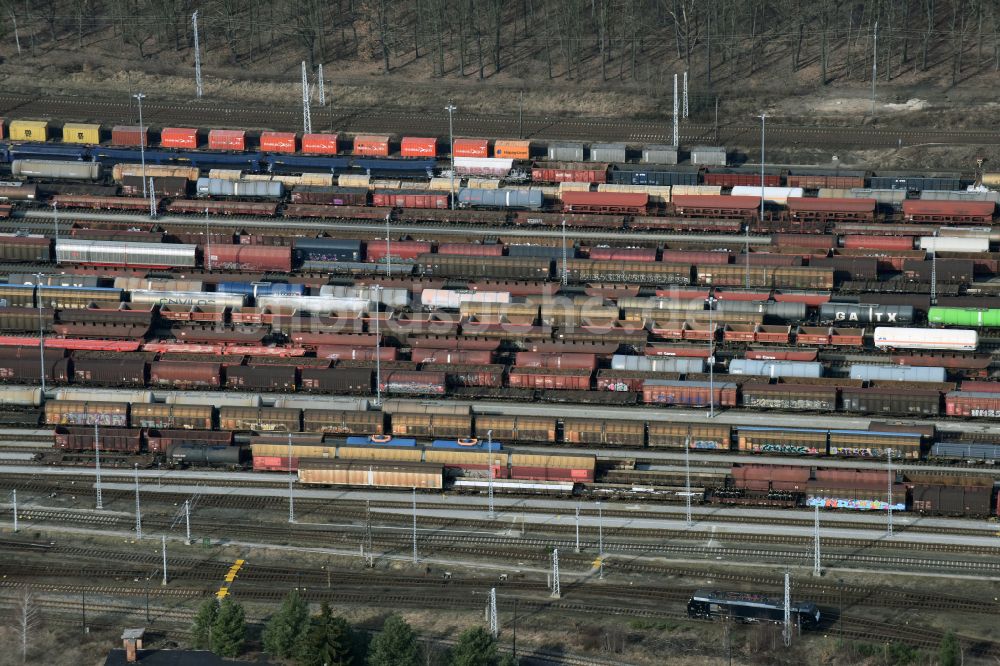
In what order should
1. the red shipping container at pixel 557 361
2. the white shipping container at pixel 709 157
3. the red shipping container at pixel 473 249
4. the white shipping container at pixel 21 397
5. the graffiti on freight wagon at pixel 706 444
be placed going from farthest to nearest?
the white shipping container at pixel 709 157, the red shipping container at pixel 473 249, the red shipping container at pixel 557 361, the white shipping container at pixel 21 397, the graffiti on freight wagon at pixel 706 444

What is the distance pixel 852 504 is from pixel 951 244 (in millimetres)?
43344

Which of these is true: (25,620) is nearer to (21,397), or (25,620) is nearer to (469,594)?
(469,594)

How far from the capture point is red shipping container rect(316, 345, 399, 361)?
16400 cm

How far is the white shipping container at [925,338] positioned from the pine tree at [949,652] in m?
46.1

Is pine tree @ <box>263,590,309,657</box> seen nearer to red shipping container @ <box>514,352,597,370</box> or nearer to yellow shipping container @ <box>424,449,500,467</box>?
yellow shipping container @ <box>424,449,500,467</box>

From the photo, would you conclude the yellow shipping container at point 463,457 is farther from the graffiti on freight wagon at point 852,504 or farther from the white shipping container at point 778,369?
the white shipping container at point 778,369

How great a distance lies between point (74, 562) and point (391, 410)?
2885cm

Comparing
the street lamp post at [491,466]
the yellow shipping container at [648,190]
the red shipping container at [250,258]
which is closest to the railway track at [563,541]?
the street lamp post at [491,466]

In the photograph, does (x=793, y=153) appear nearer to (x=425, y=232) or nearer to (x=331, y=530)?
(x=425, y=232)

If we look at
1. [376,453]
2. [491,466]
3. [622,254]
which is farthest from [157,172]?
[491,466]

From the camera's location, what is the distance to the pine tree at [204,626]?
125 metres

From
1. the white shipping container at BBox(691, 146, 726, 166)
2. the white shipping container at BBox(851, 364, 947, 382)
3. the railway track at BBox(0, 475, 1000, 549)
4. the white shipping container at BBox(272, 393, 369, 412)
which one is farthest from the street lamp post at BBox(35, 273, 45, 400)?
the white shipping container at BBox(851, 364, 947, 382)

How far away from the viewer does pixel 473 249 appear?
590 ft

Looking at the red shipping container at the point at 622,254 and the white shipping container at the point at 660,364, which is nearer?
the white shipping container at the point at 660,364
